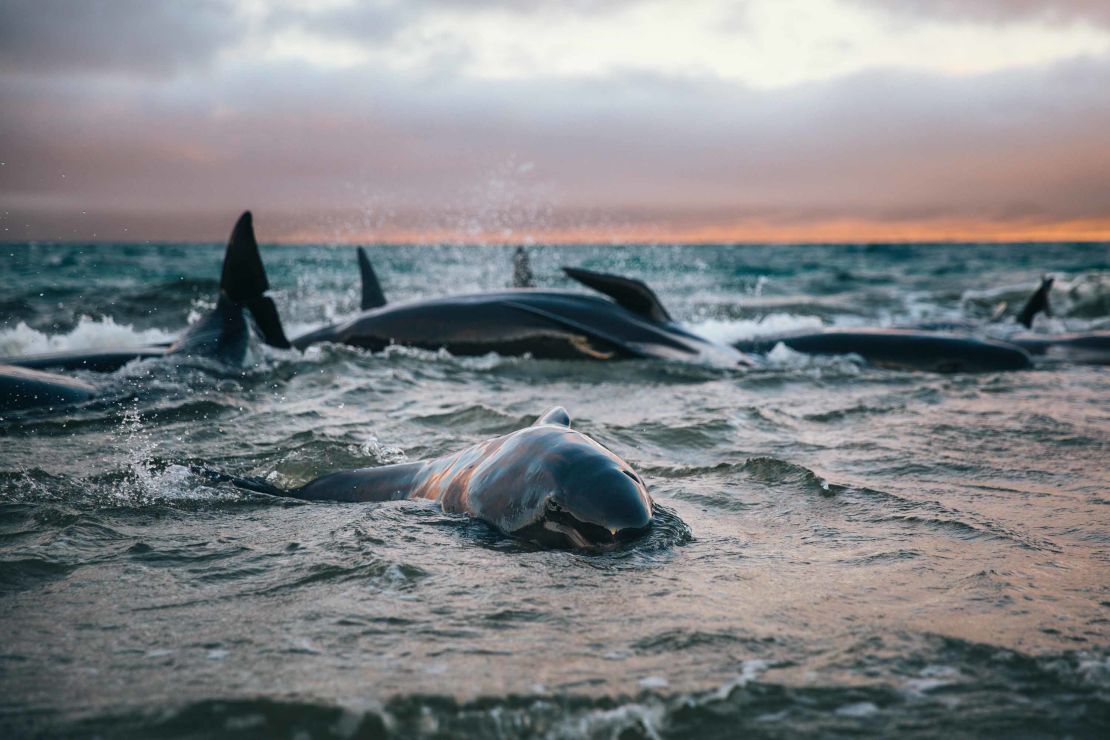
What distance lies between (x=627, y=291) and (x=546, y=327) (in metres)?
0.88

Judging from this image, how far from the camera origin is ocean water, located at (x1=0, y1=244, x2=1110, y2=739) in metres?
2.29

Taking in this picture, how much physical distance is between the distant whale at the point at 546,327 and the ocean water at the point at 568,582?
1971mm

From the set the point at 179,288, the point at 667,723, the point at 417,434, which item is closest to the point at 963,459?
the point at 417,434

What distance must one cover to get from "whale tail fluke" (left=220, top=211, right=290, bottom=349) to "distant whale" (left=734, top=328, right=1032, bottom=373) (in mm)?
4902

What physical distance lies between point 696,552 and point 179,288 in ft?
67.7

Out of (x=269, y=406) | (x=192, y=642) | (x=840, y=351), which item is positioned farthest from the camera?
(x=840, y=351)

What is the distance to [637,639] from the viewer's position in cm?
267

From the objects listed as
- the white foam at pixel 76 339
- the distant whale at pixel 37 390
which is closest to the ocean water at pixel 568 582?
the distant whale at pixel 37 390

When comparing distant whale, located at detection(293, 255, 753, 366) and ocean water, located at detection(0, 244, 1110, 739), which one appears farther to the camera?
distant whale, located at detection(293, 255, 753, 366)

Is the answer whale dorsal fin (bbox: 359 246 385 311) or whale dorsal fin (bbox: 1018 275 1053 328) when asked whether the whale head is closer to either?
whale dorsal fin (bbox: 359 246 385 311)

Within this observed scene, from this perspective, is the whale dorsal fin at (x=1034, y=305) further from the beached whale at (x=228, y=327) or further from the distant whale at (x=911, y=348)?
the beached whale at (x=228, y=327)

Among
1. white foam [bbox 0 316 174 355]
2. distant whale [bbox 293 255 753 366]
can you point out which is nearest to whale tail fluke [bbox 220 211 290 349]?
distant whale [bbox 293 255 753 366]

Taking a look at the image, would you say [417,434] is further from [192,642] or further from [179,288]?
[179,288]

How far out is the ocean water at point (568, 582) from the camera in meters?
2.29
